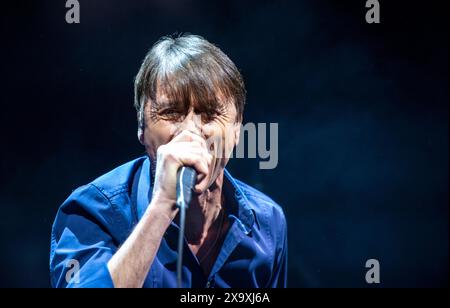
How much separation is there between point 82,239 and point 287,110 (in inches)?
33.3

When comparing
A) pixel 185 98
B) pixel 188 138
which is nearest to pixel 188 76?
pixel 185 98

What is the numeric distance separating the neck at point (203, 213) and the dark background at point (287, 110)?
292mm

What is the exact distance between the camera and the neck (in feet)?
5.40

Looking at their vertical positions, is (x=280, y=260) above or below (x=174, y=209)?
below

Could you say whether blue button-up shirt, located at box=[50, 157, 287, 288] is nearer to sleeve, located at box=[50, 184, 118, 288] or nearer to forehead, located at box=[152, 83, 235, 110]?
sleeve, located at box=[50, 184, 118, 288]

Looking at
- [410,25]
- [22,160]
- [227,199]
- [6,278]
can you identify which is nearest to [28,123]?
[22,160]

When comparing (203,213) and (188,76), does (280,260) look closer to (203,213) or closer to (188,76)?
(203,213)

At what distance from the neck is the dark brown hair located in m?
0.23

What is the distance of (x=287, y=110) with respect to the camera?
75.9 inches

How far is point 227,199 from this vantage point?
1709mm

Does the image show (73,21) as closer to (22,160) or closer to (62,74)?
(62,74)

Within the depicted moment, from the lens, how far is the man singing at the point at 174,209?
1237 millimetres

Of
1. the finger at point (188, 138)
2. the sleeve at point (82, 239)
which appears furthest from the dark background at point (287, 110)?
the finger at point (188, 138)

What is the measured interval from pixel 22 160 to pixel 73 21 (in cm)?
49
